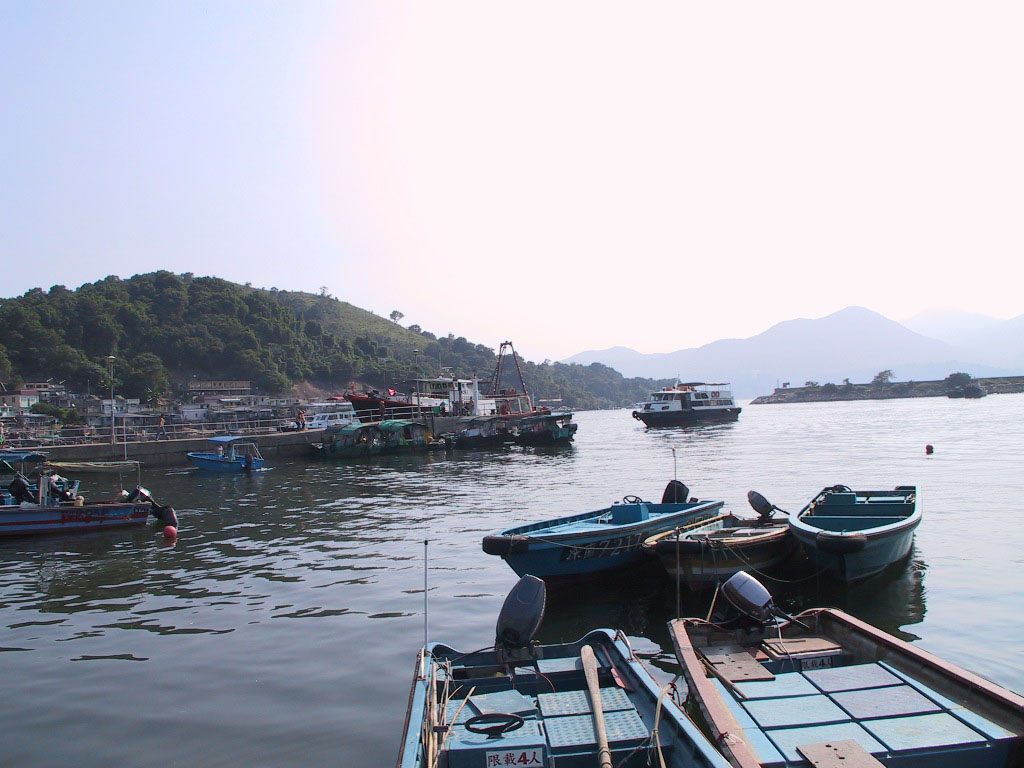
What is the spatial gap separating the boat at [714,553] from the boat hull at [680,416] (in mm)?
61492

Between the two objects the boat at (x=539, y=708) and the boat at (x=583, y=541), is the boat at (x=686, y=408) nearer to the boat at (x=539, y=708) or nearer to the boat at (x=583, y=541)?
the boat at (x=583, y=541)

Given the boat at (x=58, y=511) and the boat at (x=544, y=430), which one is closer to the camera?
the boat at (x=58, y=511)

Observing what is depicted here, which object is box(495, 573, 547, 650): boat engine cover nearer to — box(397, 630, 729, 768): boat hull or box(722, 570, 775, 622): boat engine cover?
box(397, 630, 729, 768): boat hull

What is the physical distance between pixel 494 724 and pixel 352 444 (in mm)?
43606

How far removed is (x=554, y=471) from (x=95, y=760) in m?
28.8

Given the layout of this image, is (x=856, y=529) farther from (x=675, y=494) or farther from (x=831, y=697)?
(x=831, y=697)

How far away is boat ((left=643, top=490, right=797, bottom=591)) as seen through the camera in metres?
11.6

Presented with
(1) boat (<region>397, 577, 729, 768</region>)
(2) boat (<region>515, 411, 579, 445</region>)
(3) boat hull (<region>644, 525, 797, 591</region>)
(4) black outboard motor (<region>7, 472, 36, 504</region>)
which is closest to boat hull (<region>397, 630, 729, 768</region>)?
(1) boat (<region>397, 577, 729, 768</region>)

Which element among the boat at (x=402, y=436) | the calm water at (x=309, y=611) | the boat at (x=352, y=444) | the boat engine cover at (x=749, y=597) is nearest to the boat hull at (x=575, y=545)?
the calm water at (x=309, y=611)

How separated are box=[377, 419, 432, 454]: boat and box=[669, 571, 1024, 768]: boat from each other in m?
42.7

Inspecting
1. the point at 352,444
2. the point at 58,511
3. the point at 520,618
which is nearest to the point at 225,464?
the point at 352,444

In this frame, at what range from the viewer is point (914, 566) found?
14.1 m

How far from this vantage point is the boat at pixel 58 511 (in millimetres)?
19578

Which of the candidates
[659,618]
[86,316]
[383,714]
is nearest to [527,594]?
[383,714]
